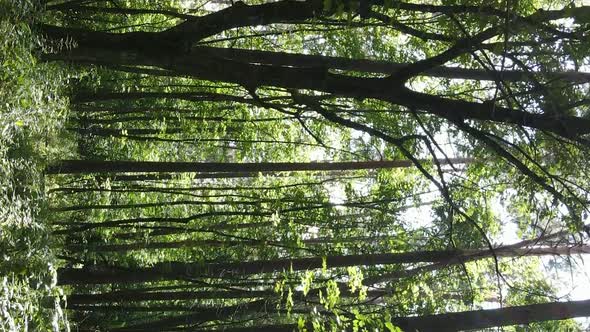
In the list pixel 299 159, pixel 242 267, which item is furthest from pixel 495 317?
pixel 299 159

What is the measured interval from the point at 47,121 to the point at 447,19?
347 centimetres

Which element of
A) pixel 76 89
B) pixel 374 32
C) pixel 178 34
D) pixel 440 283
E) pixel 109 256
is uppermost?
pixel 374 32

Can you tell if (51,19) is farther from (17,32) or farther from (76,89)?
(76,89)

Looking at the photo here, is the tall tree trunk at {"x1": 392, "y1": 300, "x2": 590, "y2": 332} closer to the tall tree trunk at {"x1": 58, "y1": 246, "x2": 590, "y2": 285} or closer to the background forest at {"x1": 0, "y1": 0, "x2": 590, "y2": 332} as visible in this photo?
the background forest at {"x1": 0, "y1": 0, "x2": 590, "y2": 332}

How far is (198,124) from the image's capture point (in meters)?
9.22

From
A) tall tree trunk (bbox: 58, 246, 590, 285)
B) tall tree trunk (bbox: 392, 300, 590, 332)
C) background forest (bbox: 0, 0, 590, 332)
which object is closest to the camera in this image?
background forest (bbox: 0, 0, 590, 332)

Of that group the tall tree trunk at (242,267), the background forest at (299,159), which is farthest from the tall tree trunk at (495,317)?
the tall tree trunk at (242,267)

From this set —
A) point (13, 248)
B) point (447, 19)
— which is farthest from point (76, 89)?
point (447, 19)

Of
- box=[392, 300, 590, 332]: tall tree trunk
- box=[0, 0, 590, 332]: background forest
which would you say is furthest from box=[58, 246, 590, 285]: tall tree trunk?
box=[392, 300, 590, 332]: tall tree trunk

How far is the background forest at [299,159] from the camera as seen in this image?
4.16 m

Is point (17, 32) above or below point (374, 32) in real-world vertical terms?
below

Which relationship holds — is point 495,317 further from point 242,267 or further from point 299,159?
point 299,159

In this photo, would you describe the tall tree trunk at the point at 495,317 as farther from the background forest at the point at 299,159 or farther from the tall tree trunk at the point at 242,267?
the tall tree trunk at the point at 242,267

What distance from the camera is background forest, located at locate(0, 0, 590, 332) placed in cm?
416
